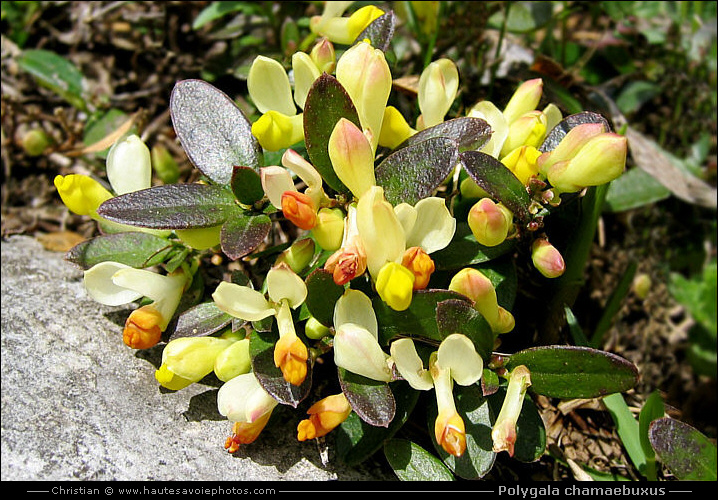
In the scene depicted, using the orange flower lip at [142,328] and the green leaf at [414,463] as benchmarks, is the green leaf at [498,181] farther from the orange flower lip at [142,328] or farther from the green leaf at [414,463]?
the orange flower lip at [142,328]

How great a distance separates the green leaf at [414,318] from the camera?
1.05 metres

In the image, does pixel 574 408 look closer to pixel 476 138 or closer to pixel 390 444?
pixel 390 444

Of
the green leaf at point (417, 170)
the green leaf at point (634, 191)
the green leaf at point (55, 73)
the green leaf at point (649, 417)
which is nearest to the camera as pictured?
the green leaf at point (417, 170)

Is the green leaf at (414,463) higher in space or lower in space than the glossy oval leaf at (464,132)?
lower

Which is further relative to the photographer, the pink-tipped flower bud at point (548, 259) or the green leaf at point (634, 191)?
the green leaf at point (634, 191)

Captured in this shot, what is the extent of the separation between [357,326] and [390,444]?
27 cm

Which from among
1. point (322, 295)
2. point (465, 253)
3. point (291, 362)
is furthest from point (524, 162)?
point (291, 362)

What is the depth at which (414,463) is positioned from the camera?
A: 3.67 feet

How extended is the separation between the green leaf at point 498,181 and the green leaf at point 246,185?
337 mm

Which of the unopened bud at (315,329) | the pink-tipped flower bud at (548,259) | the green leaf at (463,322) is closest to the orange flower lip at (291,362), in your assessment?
the unopened bud at (315,329)

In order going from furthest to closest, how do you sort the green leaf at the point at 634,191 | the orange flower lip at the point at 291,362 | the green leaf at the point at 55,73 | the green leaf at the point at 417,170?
the green leaf at the point at 55,73, the green leaf at the point at 634,191, the green leaf at the point at 417,170, the orange flower lip at the point at 291,362

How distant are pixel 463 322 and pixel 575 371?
19 centimetres

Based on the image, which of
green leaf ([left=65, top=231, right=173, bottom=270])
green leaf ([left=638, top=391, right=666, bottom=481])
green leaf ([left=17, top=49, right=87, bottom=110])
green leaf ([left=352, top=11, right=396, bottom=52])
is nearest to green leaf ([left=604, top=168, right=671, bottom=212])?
green leaf ([left=638, top=391, right=666, bottom=481])

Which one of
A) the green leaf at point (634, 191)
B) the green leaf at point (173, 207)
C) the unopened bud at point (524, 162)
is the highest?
the unopened bud at point (524, 162)
